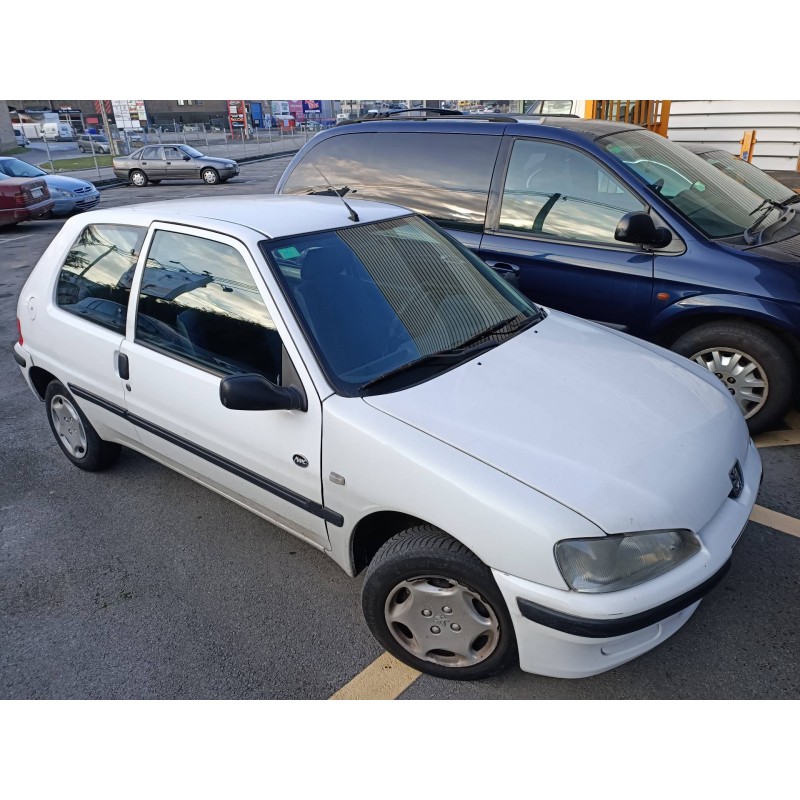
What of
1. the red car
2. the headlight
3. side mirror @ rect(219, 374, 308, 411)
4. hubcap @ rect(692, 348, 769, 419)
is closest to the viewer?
the headlight

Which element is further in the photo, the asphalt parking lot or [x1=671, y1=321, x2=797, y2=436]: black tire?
[x1=671, y1=321, x2=797, y2=436]: black tire

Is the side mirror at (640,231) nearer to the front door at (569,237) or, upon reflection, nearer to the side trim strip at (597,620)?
the front door at (569,237)

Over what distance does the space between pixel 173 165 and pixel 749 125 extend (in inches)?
694

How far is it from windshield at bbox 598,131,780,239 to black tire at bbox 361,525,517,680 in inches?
116

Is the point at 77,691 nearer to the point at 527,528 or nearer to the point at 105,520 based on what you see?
the point at 105,520

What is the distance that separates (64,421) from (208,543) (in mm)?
1397

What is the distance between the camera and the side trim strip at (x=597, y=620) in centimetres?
191

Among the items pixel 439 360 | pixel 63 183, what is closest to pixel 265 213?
pixel 439 360

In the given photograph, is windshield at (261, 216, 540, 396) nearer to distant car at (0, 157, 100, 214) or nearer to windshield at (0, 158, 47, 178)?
distant car at (0, 157, 100, 214)

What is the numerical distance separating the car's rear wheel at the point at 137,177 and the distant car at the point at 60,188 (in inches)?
270

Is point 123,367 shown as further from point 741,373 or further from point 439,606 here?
point 741,373

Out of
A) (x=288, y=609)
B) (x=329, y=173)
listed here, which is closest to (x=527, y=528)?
(x=288, y=609)

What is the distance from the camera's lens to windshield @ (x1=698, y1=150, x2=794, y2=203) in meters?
4.72

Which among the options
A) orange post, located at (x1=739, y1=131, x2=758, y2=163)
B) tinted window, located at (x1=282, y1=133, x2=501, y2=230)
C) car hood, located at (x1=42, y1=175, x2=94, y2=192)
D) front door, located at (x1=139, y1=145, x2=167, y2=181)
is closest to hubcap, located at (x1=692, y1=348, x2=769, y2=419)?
tinted window, located at (x1=282, y1=133, x2=501, y2=230)
